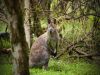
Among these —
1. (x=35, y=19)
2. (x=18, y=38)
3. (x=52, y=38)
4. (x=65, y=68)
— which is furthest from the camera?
(x=35, y=19)

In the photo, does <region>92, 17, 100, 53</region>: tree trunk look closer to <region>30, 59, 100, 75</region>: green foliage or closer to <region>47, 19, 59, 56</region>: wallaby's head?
<region>30, 59, 100, 75</region>: green foliage

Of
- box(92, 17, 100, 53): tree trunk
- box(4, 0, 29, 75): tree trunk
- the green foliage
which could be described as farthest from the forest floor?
box(4, 0, 29, 75): tree trunk

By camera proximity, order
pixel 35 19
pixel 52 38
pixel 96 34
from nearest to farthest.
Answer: pixel 96 34
pixel 52 38
pixel 35 19

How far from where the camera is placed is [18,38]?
5426 millimetres

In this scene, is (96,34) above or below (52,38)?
above

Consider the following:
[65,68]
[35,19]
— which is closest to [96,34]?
[65,68]

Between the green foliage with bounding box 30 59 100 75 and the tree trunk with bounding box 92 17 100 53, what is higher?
the tree trunk with bounding box 92 17 100 53

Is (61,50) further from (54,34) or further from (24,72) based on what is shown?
(24,72)

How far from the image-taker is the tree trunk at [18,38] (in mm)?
5266

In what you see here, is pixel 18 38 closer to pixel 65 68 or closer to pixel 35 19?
pixel 65 68

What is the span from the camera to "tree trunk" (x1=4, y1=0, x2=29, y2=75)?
207 inches

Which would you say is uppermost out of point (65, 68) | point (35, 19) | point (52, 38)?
point (35, 19)

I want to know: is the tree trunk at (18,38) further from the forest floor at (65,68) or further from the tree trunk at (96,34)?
the tree trunk at (96,34)

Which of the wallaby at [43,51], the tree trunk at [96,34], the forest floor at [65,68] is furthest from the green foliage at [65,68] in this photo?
the tree trunk at [96,34]
